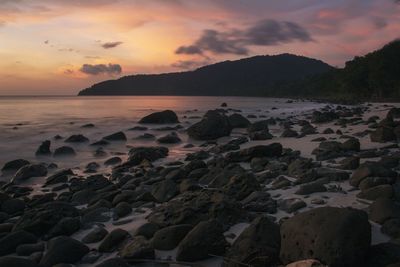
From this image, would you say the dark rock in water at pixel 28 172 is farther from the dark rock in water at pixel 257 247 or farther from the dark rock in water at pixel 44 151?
the dark rock in water at pixel 257 247

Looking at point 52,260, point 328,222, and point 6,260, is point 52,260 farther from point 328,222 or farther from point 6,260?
point 328,222

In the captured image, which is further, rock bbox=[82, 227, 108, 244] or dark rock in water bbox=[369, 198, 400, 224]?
rock bbox=[82, 227, 108, 244]

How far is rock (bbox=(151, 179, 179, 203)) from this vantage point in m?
9.59

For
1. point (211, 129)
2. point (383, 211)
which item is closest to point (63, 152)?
point (211, 129)

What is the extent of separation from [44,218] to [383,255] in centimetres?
624

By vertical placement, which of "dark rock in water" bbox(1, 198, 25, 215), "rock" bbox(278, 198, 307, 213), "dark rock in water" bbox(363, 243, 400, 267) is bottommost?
"dark rock in water" bbox(1, 198, 25, 215)

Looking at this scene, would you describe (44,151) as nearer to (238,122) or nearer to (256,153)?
(256,153)

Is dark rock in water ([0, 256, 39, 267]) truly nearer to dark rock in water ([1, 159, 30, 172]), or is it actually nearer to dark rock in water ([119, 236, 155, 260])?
dark rock in water ([119, 236, 155, 260])

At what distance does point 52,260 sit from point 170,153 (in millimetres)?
12798

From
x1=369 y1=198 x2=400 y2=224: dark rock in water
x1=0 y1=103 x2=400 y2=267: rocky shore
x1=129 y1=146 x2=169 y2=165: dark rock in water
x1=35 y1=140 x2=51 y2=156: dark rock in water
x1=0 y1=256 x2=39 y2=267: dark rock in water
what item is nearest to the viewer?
x1=0 y1=103 x2=400 y2=267: rocky shore

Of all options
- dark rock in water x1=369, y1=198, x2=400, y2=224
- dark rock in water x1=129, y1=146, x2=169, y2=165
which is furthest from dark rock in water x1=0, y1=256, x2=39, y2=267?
dark rock in water x1=129, y1=146, x2=169, y2=165

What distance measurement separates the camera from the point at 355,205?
714cm

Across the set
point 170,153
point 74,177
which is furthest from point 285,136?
point 74,177

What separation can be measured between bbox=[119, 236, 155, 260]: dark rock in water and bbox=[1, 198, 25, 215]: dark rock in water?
16.2 ft
